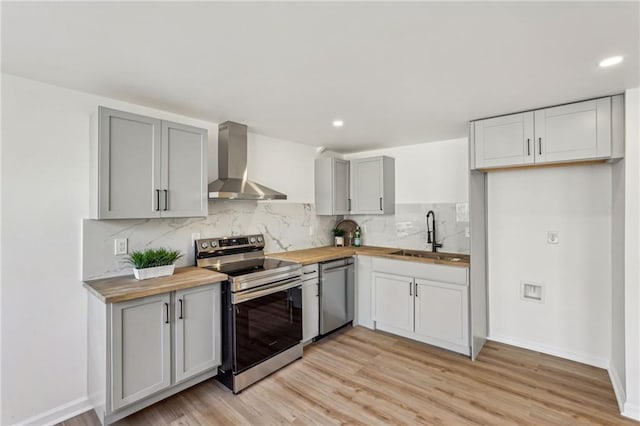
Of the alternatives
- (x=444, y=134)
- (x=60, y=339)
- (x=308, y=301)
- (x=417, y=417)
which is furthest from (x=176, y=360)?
(x=444, y=134)

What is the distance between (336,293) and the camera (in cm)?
360

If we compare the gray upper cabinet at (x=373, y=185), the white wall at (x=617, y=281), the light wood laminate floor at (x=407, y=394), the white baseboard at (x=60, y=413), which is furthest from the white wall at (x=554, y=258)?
the white baseboard at (x=60, y=413)

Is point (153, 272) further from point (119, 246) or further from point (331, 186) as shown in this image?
point (331, 186)

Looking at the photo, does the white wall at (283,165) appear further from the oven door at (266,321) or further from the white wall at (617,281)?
the white wall at (617,281)

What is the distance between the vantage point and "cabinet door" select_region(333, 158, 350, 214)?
13.6ft

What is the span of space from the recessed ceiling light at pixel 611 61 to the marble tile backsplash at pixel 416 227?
6.38 feet

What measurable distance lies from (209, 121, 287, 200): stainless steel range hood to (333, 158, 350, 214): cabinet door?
3.74ft

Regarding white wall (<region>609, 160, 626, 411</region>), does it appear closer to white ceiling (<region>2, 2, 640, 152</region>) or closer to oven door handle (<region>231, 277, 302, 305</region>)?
white ceiling (<region>2, 2, 640, 152</region>)

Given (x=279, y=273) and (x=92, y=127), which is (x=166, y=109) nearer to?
(x=92, y=127)

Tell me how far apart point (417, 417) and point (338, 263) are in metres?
1.74

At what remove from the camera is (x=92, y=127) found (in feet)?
7.46

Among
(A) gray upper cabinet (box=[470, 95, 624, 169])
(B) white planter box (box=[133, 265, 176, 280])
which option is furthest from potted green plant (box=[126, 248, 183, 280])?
(A) gray upper cabinet (box=[470, 95, 624, 169])

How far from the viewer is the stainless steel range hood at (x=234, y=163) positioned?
2.99 meters

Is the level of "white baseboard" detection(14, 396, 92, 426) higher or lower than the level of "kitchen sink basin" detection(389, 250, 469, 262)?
lower
